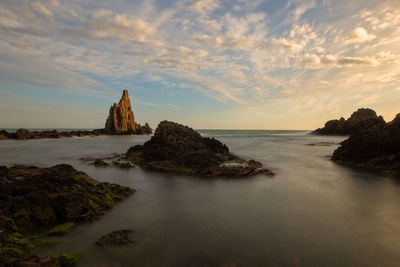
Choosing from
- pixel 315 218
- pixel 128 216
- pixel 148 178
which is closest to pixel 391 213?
pixel 315 218

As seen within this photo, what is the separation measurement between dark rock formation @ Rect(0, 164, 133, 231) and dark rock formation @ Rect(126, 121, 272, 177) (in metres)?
8.56

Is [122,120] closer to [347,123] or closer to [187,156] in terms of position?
[187,156]

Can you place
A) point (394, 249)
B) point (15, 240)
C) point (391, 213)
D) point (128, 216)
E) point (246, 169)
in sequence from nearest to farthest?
point (15, 240) → point (394, 249) → point (128, 216) → point (391, 213) → point (246, 169)

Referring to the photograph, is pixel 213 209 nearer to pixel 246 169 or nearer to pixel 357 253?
pixel 357 253

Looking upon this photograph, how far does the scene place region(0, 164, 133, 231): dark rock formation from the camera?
7875 millimetres

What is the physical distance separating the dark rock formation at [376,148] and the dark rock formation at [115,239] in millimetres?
20230

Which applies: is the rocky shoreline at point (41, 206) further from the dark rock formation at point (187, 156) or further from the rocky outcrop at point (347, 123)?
the rocky outcrop at point (347, 123)

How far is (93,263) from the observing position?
5.96 meters

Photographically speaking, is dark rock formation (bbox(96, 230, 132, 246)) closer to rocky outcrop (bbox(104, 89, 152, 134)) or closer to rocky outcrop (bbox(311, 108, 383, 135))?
rocky outcrop (bbox(311, 108, 383, 135))

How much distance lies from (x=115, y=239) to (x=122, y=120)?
107314mm

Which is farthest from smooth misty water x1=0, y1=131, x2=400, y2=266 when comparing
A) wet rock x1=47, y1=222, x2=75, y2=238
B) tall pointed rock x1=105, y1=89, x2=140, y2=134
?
tall pointed rock x1=105, y1=89, x2=140, y2=134

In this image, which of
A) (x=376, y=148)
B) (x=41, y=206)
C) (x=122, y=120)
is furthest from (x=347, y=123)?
(x=41, y=206)

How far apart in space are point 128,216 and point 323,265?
23.0ft

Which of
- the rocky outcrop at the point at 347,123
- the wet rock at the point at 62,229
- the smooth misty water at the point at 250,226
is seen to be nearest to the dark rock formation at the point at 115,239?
the smooth misty water at the point at 250,226
